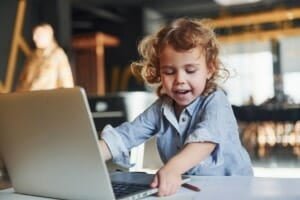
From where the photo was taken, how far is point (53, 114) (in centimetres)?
70

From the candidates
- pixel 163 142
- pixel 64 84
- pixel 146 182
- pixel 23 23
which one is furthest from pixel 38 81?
pixel 146 182

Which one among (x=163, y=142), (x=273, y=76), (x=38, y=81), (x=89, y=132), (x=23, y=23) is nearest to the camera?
(x=89, y=132)

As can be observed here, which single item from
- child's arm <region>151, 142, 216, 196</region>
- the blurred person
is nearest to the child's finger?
child's arm <region>151, 142, 216, 196</region>

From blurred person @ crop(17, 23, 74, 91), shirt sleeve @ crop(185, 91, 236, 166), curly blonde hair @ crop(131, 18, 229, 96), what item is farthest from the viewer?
blurred person @ crop(17, 23, 74, 91)

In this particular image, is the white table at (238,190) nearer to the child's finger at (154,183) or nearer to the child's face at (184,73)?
the child's finger at (154,183)

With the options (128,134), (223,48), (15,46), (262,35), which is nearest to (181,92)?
(128,134)

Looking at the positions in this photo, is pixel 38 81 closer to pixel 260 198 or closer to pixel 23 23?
pixel 23 23

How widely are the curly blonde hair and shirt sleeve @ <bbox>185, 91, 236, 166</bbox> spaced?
5 cm

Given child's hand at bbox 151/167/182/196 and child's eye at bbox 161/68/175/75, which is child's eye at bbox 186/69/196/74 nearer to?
child's eye at bbox 161/68/175/75

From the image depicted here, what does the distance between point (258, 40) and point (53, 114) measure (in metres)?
4.60

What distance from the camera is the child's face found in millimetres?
978

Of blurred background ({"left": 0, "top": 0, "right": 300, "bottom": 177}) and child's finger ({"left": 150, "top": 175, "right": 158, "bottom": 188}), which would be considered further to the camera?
blurred background ({"left": 0, "top": 0, "right": 300, "bottom": 177})

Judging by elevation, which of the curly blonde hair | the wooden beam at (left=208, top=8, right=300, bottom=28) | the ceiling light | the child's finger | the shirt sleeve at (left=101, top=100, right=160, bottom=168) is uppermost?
Result: the ceiling light

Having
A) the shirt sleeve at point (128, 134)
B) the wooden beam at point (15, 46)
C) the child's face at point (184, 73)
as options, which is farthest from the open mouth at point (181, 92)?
the wooden beam at point (15, 46)
